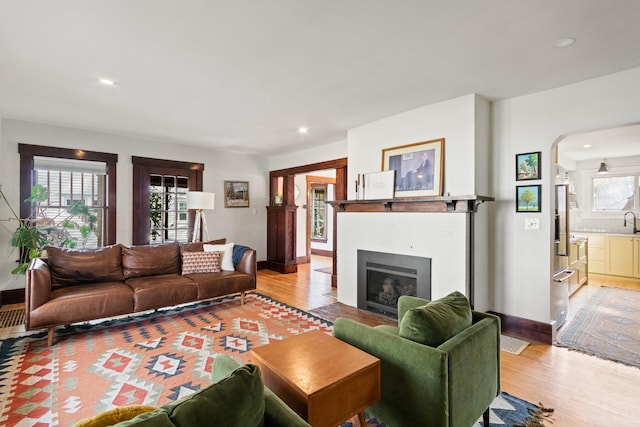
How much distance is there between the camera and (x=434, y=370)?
Answer: 1476mm

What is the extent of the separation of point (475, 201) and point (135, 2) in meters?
3.11

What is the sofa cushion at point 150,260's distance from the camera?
3959 millimetres

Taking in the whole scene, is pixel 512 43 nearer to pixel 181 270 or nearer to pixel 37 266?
pixel 181 270

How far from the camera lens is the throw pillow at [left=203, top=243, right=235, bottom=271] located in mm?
4414

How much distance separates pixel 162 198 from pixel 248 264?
2.46m

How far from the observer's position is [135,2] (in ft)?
6.10

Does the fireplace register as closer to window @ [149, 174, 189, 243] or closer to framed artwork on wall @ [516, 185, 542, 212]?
framed artwork on wall @ [516, 185, 542, 212]

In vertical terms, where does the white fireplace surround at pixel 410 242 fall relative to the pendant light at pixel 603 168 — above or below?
below

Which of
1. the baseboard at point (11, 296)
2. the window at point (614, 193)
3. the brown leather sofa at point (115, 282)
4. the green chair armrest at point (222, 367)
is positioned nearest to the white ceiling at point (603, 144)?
the window at point (614, 193)

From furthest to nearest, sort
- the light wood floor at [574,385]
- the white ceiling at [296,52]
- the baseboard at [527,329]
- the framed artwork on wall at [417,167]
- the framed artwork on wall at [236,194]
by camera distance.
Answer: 1. the framed artwork on wall at [236,194]
2. the framed artwork on wall at [417,167]
3. the baseboard at [527,329]
4. the light wood floor at [574,385]
5. the white ceiling at [296,52]

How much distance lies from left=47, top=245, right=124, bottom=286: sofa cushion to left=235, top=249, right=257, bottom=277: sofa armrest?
1.42 metres

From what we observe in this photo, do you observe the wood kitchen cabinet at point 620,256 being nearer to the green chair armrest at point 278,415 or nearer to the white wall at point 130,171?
the white wall at point 130,171

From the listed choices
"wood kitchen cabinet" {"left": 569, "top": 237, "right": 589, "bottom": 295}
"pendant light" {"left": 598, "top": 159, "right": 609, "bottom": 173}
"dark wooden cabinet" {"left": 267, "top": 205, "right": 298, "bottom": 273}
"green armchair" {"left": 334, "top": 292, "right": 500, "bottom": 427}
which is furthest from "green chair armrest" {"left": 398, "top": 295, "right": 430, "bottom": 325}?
"pendant light" {"left": 598, "top": 159, "right": 609, "bottom": 173}

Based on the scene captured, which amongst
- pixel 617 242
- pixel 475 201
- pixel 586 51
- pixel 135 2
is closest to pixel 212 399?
pixel 135 2
